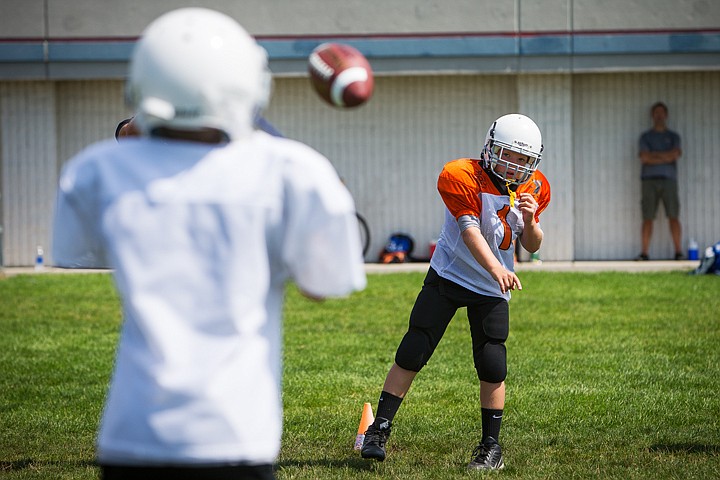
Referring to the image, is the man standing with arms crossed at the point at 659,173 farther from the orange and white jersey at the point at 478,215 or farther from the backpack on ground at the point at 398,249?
the orange and white jersey at the point at 478,215

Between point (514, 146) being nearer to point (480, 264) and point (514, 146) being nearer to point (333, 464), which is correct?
point (480, 264)

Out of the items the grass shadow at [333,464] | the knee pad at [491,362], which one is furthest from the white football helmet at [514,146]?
the grass shadow at [333,464]

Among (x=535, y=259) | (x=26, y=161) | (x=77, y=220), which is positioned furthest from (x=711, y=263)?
(x=77, y=220)

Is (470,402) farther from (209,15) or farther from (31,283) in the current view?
(31,283)

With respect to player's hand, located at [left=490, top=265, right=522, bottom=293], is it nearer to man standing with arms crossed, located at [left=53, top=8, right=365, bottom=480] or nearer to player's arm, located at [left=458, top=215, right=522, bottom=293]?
player's arm, located at [left=458, top=215, right=522, bottom=293]

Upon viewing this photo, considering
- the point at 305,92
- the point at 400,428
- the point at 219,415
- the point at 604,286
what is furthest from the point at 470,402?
the point at 305,92

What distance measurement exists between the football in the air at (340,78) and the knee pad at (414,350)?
2401 millimetres

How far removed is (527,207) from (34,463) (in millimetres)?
2946

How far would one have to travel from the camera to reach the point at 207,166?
2658 millimetres

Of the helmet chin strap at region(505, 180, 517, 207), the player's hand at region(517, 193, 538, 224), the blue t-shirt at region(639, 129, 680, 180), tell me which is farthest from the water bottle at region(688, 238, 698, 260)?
the player's hand at region(517, 193, 538, 224)

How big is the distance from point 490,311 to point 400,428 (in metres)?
1.28

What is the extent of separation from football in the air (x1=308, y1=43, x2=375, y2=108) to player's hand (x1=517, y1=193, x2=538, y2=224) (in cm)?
212

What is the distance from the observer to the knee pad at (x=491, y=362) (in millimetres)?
5684

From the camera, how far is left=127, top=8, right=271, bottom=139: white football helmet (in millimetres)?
2621
